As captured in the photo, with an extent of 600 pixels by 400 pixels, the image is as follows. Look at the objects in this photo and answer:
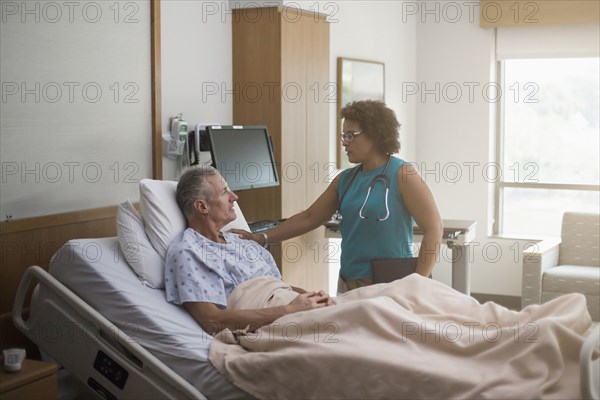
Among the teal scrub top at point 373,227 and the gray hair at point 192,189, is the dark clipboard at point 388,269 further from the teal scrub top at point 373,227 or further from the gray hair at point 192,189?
the gray hair at point 192,189

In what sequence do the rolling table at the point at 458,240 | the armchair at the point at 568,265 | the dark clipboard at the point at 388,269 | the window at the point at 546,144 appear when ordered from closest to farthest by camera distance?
the dark clipboard at the point at 388,269
the rolling table at the point at 458,240
the armchair at the point at 568,265
the window at the point at 546,144

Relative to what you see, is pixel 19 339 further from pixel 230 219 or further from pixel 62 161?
pixel 230 219

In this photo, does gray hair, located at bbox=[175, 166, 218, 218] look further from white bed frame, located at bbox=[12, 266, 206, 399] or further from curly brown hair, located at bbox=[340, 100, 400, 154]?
curly brown hair, located at bbox=[340, 100, 400, 154]

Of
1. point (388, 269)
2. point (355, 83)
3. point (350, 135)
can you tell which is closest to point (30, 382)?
point (388, 269)

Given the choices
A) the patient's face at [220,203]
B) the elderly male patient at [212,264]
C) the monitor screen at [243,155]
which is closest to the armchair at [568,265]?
the monitor screen at [243,155]

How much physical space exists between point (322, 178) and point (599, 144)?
7.80ft

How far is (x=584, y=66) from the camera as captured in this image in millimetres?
5801

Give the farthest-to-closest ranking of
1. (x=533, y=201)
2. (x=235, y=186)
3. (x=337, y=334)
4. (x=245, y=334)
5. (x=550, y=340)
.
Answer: (x=533, y=201)
(x=235, y=186)
(x=245, y=334)
(x=337, y=334)
(x=550, y=340)

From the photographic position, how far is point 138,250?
8.77 ft

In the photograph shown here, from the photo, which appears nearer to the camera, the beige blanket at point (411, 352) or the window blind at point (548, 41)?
the beige blanket at point (411, 352)

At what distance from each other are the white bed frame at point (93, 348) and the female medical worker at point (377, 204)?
82cm

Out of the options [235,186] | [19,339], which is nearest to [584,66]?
[235,186]

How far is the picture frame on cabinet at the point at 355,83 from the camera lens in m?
5.19

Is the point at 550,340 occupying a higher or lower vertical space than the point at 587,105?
lower
